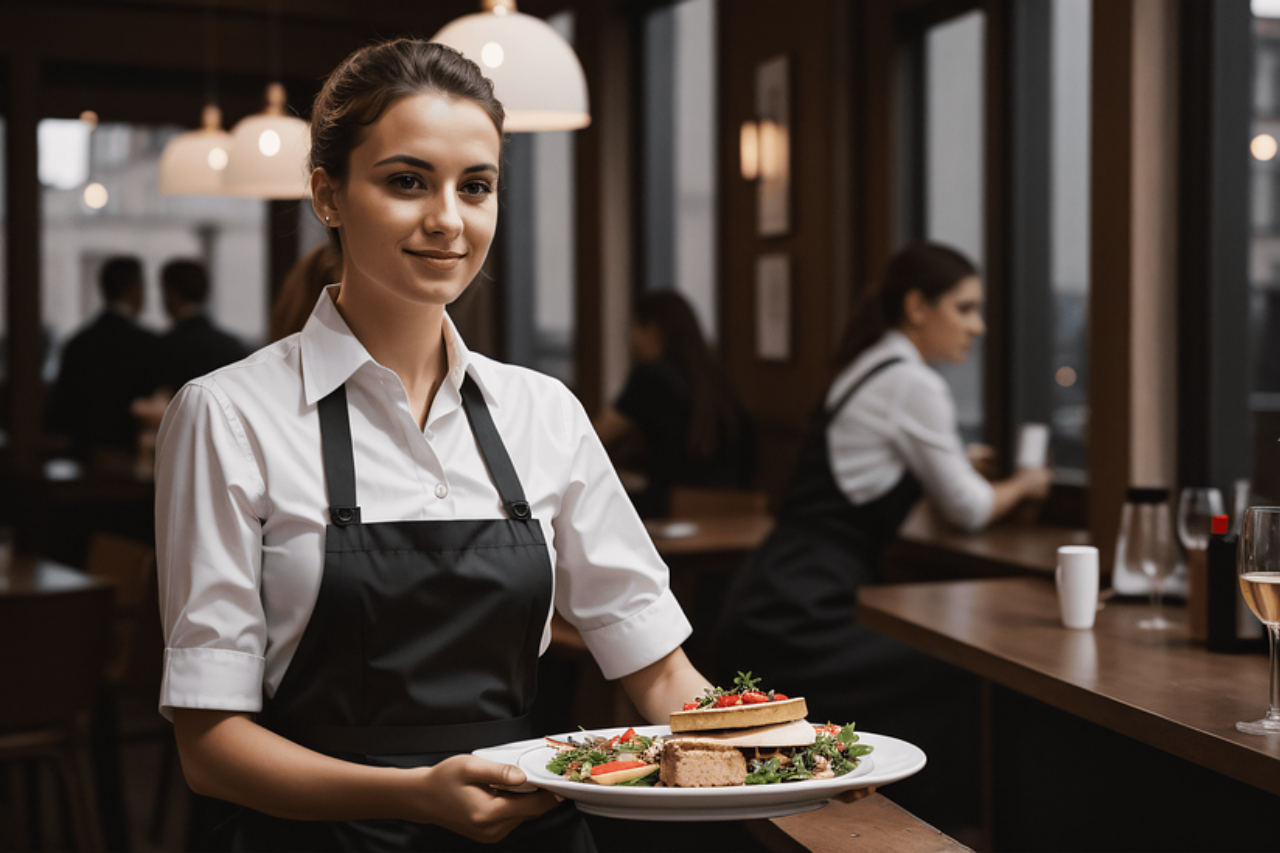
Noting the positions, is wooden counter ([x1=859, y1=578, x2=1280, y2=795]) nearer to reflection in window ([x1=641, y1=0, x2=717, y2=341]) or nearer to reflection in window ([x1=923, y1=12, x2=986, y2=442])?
reflection in window ([x1=923, y1=12, x2=986, y2=442])

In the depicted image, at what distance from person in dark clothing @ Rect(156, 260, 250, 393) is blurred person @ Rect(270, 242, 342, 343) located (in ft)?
12.7

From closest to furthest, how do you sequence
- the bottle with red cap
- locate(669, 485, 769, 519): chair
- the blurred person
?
1. the bottle with red cap
2. the blurred person
3. locate(669, 485, 769, 519): chair

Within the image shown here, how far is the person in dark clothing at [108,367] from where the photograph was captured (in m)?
6.82

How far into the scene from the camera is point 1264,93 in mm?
3199

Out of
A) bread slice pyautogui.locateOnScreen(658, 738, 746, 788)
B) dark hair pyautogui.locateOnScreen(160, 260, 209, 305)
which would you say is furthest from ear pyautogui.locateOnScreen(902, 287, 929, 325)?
dark hair pyautogui.locateOnScreen(160, 260, 209, 305)

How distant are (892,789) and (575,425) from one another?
1.76 metres

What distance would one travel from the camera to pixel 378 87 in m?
1.44

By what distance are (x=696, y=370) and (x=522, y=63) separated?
2330mm

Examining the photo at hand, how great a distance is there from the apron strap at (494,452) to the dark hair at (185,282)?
5.20 metres

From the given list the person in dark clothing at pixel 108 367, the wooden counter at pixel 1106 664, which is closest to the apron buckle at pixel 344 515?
the wooden counter at pixel 1106 664

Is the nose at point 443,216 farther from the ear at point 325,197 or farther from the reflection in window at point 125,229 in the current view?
the reflection in window at point 125,229

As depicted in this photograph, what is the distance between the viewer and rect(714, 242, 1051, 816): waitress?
3238 mm

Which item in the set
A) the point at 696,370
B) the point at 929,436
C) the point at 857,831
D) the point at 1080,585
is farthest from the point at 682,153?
the point at 857,831

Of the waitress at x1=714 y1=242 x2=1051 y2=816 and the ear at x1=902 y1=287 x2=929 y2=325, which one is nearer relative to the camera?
the waitress at x1=714 y1=242 x2=1051 y2=816
